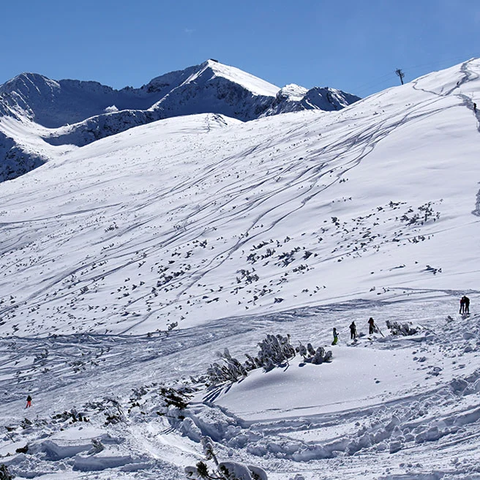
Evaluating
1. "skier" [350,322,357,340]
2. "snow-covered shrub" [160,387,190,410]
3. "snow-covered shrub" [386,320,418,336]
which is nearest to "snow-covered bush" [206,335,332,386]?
"snow-covered shrub" [160,387,190,410]

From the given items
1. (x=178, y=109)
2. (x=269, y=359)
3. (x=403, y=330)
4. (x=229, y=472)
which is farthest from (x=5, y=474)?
(x=178, y=109)

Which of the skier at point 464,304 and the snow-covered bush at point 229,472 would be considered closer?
the snow-covered bush at point 229,472

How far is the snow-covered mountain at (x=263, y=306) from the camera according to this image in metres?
7.98

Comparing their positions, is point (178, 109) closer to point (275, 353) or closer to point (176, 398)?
point (275, 353)

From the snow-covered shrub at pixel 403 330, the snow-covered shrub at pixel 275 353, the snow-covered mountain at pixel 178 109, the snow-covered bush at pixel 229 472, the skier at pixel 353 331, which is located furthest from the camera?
the snow-covered mountain at pixel 178 109

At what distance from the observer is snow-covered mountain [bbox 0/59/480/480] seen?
7977mm

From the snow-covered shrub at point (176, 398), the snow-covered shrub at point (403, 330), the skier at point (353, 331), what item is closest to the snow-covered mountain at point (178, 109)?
the skier at point (353, 331)

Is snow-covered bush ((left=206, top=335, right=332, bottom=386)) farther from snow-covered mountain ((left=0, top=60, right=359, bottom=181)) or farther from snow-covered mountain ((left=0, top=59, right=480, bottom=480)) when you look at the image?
snow-covered mountain ((left=0, top=60, right=359, bottom=181))

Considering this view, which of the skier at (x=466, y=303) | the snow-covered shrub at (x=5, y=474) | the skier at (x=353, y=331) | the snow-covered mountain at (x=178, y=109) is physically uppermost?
the snow-covered mountain at (x=178, y=109)

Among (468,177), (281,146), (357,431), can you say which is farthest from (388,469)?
(281,146)

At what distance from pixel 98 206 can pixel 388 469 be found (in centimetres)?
4740

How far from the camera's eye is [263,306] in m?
20.5

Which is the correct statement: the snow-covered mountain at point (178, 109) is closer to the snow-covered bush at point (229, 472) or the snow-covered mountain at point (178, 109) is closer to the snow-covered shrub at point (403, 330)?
the snow-covered shrub at point (403, 330)

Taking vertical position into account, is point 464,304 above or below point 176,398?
below
